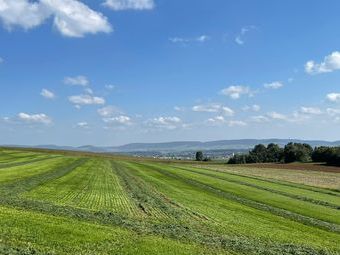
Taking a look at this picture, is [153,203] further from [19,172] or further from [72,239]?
[19,172]

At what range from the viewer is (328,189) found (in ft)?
254

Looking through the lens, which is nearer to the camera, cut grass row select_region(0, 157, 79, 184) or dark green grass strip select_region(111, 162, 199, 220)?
dark green grass strip select_region(111, 162, 199, 220)

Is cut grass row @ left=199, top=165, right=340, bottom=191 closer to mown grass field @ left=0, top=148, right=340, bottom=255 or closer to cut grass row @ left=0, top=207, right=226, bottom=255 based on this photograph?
mown grass field @ left=0, top=148, right=340, bottom=255

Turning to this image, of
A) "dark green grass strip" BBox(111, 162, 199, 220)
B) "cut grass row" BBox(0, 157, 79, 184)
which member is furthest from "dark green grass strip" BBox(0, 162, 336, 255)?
"cut grass row" BBox(0, 157, 79, 184)

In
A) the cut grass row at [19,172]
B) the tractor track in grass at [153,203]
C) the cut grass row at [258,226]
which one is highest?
the cut grass row at [19,172]

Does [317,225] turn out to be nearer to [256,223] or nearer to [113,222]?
[256,223]

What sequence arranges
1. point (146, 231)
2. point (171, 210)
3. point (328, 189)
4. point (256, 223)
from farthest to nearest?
point (328, 189) → point (171, 210) → point (256, 223) → point (146, 231)

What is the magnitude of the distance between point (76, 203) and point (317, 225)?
1877cm

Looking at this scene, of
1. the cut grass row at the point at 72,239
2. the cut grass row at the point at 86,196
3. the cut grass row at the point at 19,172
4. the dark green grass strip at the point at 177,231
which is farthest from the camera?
the cut grass row at the point at 19,172

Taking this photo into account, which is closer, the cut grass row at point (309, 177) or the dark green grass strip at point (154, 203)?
the dark green grass strip at point (154, 203)

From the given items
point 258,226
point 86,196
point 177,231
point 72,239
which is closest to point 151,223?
point 177,231

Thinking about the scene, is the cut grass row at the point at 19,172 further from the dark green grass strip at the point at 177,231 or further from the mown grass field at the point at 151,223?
the dark green grass strip at the point at 177,231

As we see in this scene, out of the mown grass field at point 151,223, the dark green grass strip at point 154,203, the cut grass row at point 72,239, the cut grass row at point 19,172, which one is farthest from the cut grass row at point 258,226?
the cut grass row at point 19,172

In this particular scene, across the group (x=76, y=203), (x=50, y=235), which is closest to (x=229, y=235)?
(x=50, y=235)
